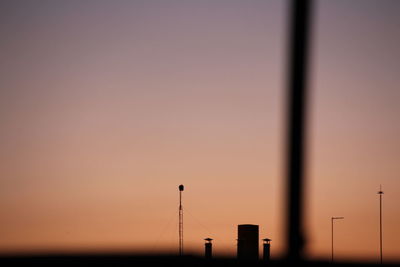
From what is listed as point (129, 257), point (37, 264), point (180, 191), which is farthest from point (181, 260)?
point (129, 257)

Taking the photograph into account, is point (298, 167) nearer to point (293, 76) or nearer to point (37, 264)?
point (293, 76)

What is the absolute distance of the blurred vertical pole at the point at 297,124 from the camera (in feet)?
18.7

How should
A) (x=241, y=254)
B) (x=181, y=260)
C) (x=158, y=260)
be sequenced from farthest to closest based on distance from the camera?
(x=158, y=260), (x=181, y=260), (x=241, y=254)

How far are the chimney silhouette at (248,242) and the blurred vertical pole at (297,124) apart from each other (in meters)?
59.5

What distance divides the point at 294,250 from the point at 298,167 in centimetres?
64

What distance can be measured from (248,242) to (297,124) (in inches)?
2364

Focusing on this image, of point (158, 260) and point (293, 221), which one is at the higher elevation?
point (293, 221)

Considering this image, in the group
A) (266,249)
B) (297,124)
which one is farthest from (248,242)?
(297,124)

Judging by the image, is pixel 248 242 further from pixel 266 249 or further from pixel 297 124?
pixel 297 124

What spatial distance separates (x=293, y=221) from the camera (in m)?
5.75

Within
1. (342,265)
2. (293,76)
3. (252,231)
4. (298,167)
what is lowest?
(342,265)

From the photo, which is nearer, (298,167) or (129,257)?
(298,167)

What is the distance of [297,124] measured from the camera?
577 cm

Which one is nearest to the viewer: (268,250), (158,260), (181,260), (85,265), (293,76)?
(293,76)
